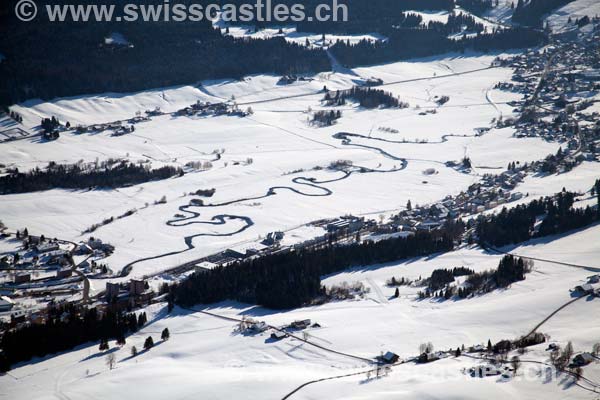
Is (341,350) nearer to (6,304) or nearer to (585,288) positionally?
(585,288)

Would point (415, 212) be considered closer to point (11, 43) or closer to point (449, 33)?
point (11, 43)

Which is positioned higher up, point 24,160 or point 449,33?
point 449,33

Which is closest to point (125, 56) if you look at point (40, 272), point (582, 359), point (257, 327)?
point (40, 272)

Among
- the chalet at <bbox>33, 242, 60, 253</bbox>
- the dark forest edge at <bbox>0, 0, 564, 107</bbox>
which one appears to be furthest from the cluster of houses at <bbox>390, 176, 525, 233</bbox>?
the dark forest edge at <bbox>0, 0, 564, 107</bbox>

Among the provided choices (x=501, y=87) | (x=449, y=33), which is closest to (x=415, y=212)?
(x=501, y=87)

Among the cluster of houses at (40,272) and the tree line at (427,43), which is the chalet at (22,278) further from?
the tree line at (427,43)

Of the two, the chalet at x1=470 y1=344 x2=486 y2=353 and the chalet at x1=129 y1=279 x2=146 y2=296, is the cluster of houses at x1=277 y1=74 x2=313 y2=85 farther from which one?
the chalet at x1=470 y1=344 x2=486 y2=353

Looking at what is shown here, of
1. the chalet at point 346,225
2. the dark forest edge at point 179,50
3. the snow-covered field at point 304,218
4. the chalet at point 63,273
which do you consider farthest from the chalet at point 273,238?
the dark forest edge at point 179,50
